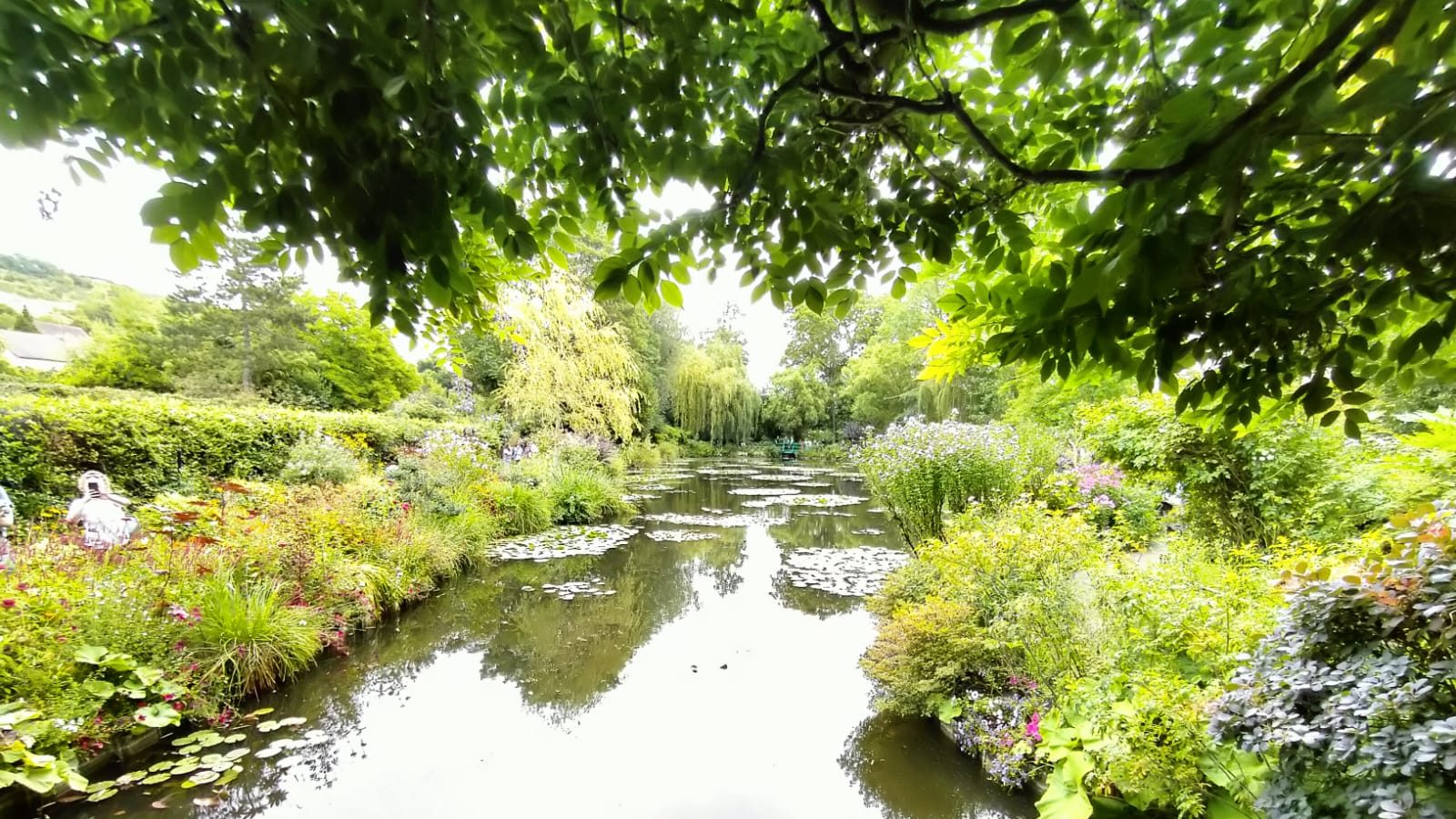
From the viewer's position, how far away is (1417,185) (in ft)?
2.58

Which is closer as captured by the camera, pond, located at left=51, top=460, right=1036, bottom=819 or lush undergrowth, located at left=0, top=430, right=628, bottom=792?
lush undergrowth, located at left=0, top=430, right=628, bottom=792

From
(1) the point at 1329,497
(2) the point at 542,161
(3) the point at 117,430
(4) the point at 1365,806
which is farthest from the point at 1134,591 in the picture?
(3) the point at 117,430

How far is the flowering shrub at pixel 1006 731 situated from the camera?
107 inches

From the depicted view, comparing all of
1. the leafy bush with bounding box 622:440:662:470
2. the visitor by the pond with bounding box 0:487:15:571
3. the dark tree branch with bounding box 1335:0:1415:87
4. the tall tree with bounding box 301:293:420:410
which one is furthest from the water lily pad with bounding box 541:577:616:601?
the tall tree with bounding box 301:293:420:410

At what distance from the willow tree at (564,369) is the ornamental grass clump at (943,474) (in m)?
7.53

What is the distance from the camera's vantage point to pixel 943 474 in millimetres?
5816

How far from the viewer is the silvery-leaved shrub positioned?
1262mm

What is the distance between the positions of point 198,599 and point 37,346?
38923mm

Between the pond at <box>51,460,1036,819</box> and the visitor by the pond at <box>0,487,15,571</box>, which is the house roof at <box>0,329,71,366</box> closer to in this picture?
the visitor by the pond at <box>0,487,15,571</box>

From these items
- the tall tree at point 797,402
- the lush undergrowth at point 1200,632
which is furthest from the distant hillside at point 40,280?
the lush undergrowth at point 1200,632

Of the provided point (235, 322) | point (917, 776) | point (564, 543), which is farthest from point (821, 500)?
point (235, 322)

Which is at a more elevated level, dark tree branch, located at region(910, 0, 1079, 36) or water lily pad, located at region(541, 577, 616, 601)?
dark tree branch, located at region(910, 0, 1079, 36)

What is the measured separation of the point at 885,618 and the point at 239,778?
14.0ft

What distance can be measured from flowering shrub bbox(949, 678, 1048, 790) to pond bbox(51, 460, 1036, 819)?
0.42ft
